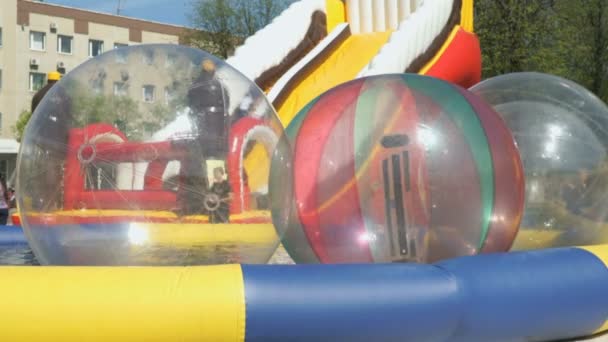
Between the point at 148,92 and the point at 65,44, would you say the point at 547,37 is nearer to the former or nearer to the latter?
the point at 148,92

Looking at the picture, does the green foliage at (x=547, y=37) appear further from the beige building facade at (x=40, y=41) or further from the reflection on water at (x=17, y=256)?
the reflection on water at (x=17, y=256)

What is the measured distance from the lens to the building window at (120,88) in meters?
3.62

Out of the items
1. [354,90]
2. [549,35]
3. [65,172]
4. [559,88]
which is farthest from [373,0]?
[549,35]

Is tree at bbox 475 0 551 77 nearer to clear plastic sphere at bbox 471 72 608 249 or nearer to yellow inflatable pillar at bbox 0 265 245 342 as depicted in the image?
clear plastic sphere at bbox 471 72 608 249

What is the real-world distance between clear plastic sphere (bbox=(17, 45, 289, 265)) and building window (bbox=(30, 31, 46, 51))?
118ft

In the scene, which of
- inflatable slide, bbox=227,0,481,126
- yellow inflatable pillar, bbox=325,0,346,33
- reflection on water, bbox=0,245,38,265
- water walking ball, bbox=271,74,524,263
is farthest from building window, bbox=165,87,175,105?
yellow inflatable pillar, bbox=325,0,346,33

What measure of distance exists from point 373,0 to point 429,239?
7.55 m

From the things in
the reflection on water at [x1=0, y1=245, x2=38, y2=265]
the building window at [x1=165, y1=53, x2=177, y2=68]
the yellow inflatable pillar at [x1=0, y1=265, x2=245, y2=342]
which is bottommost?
the reflection on water at [x1=0, y1=245, x2=38, y2=265]

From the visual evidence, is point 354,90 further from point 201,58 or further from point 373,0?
point 373,0

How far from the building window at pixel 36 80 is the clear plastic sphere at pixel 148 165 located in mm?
35352

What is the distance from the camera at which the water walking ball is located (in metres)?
3.84

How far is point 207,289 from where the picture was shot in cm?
313

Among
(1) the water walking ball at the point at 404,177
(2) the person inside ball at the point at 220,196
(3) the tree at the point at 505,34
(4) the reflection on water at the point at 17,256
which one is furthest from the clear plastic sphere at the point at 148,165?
(3) the tree at the point at 505,34

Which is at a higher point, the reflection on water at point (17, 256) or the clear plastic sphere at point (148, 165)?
the clear plastic sphere at point (148, 165)
